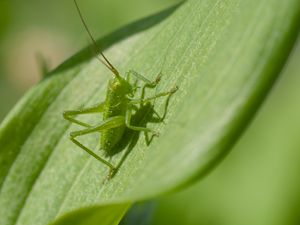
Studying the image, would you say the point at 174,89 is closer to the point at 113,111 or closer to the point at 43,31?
the point at 113,111

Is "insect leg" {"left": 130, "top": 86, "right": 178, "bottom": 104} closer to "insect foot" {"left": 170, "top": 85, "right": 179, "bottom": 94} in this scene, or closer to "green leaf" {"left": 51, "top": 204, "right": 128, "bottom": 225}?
"insect foot" {"left": 170, "top": 85, "right": 179, "bottom": 94}

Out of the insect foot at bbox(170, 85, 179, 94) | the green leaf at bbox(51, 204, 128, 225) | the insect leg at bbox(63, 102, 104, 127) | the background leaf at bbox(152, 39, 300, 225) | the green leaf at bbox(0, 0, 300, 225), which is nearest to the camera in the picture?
the green leaf at bbox(0, 0, 300, 225)

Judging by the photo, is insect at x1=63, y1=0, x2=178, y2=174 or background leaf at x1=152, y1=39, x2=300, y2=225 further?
background leaf at x1=152, y1=39, x2=300, y2=225

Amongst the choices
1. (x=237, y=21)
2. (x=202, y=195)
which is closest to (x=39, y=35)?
(x=202, y=195)

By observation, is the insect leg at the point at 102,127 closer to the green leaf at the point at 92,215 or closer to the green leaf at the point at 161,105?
the green leaf at the point at 161,105

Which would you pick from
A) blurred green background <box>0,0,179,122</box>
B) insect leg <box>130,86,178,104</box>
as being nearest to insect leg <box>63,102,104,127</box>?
insect leg <box>130,86,178,104</box>

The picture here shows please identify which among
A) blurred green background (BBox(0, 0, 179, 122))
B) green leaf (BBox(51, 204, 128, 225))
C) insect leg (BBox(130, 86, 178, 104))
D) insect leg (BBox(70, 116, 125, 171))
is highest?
blurred green background (BBox(0, 0, 179, 122))

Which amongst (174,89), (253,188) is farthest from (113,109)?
(253,188)

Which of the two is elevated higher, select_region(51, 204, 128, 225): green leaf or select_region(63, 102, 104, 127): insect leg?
select_region(63, 102, 104, 127): insect leg

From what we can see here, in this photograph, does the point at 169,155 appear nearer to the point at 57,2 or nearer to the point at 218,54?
the point at 218,54
